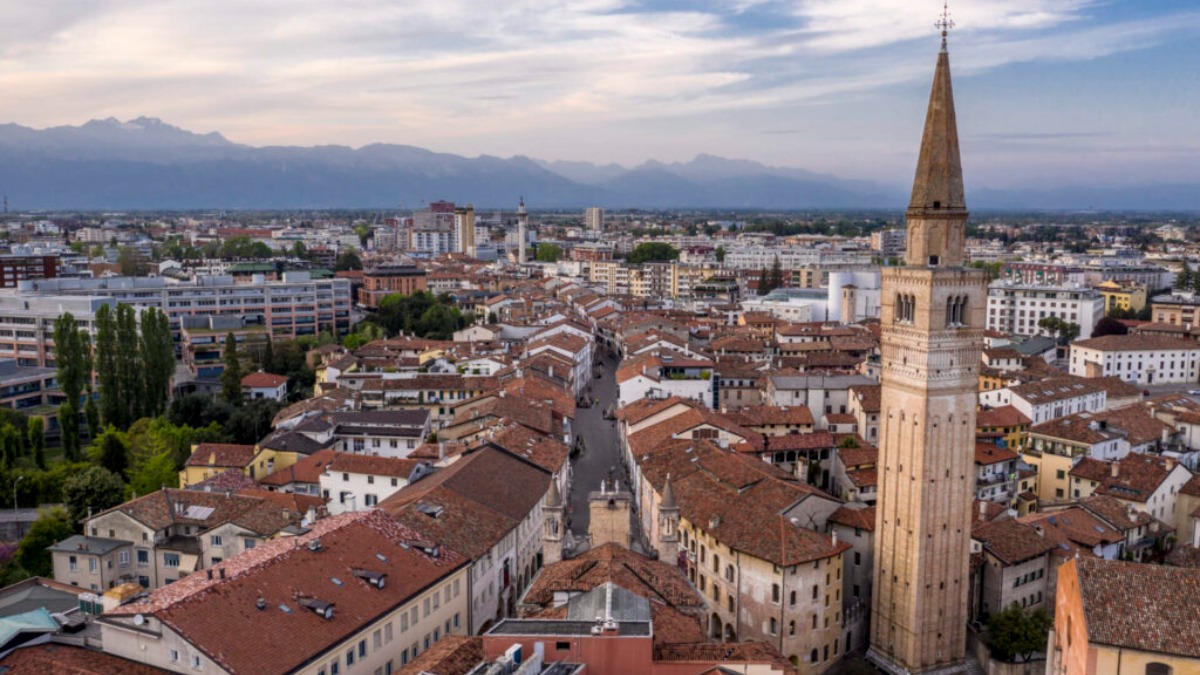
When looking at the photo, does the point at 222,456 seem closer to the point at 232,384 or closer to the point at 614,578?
the point at 232,384

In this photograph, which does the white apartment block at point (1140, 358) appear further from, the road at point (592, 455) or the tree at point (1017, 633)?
the tree at point (1017, 633)

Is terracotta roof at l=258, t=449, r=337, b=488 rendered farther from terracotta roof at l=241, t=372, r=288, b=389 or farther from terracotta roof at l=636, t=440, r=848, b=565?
terracotta roof at l=241, t=372, r=288, b=389

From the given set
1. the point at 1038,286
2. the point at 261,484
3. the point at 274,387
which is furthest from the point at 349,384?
the point at 1038,286

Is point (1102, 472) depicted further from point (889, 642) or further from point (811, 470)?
Answer: point (889, 642)

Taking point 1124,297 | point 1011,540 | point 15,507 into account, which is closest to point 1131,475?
point 1011,540

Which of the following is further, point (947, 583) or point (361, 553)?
point (947, 583)
